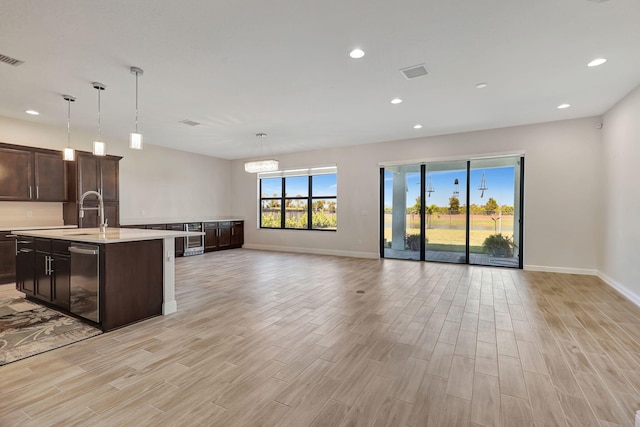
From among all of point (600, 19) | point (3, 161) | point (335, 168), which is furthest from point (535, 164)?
point (3, 161)

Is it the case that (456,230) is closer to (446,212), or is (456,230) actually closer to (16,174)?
(446,212)

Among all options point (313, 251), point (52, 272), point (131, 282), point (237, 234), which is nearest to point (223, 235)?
point (237, 234)

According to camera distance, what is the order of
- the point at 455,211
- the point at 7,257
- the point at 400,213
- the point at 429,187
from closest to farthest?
the point at 7,257 < the point at 455,211 < the point at 429,187 < the point at 400,213

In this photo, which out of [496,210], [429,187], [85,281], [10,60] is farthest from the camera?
[429,187]

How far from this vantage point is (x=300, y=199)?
859 centimetres

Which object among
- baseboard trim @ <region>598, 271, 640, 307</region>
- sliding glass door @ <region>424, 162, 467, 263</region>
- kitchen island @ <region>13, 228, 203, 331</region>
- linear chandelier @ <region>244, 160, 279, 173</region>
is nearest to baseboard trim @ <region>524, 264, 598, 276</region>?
baseboard trim @ <region>598, 271, 640, 307</region>

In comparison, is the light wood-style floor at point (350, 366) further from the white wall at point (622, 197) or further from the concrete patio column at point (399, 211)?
the concrete patio column at point (399, 211)

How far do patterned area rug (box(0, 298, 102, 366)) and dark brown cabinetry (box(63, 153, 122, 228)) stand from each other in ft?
8.09

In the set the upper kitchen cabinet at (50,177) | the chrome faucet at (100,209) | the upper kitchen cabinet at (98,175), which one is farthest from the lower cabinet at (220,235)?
the upper kitchen cabinet at (50,177)

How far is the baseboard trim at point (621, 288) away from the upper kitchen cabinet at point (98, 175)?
9047 millimetres

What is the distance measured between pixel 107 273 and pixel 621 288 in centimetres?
677

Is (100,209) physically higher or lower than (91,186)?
lower

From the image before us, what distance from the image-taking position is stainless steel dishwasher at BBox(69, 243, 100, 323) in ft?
9.62

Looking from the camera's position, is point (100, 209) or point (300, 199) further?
point (300, 199)
